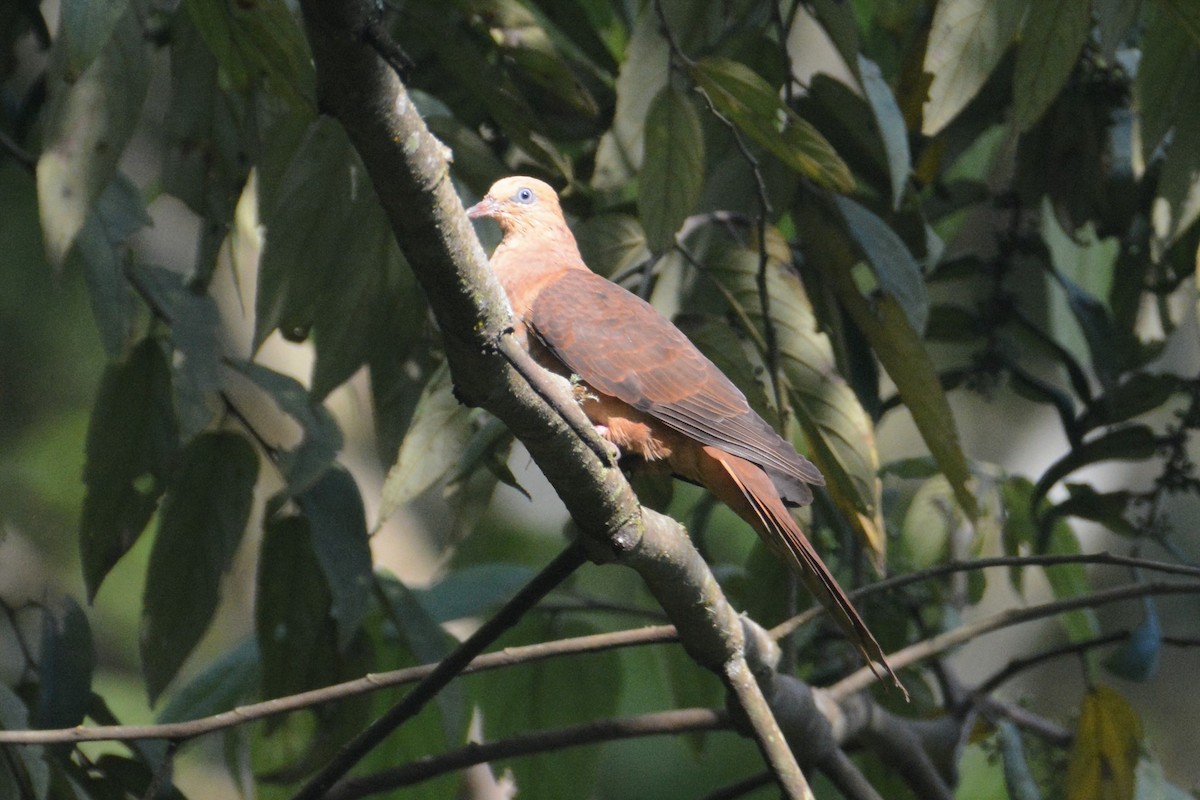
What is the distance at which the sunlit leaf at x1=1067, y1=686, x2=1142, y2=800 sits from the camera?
3.06 m

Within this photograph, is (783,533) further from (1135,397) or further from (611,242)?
(1135,397)

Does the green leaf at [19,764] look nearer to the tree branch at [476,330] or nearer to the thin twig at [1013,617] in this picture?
the tree branch at [476,330]

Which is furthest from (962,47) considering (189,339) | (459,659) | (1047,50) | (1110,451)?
(189,339)

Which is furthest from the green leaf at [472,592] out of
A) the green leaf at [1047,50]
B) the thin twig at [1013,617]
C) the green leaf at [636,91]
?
the green leaf at [1047,50]

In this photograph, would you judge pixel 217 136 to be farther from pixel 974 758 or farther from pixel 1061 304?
pixel 974 758

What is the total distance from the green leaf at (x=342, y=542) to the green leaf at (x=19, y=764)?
2.05 ft

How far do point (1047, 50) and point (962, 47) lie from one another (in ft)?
0.50

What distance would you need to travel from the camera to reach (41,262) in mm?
4410

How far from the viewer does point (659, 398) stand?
8.66ft

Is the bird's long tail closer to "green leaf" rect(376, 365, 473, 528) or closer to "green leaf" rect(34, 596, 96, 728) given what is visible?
"green leaf" rect(376, 365, 473, 528)

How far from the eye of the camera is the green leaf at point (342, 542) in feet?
8.93

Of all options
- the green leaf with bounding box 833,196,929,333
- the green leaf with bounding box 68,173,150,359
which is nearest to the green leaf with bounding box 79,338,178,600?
the green leaf with bounding box 68,173,150,359

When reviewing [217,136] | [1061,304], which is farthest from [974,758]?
[217,136]

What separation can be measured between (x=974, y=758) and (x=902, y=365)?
10.0ft
